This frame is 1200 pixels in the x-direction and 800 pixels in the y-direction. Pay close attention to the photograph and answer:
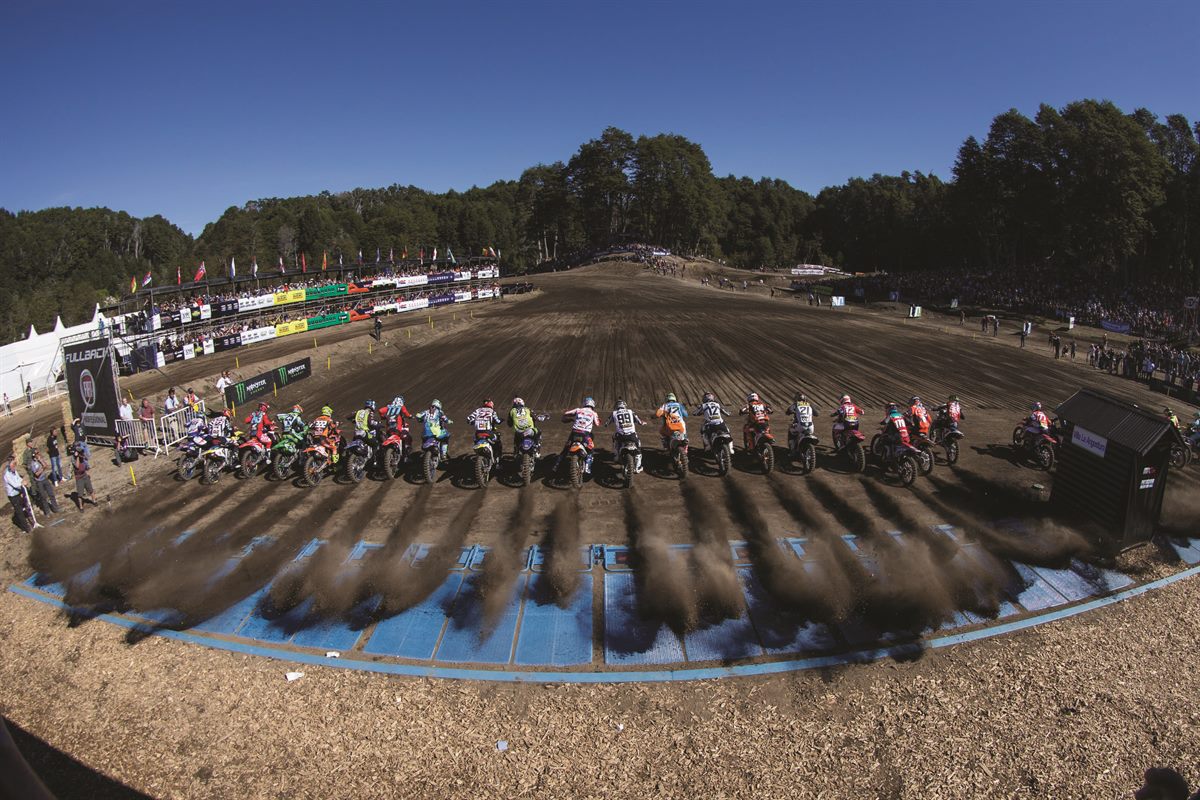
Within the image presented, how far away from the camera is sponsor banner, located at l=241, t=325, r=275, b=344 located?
115 ft

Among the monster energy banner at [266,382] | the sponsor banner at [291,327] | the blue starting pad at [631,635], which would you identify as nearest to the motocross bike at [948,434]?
the blue starting pad at [631,635]

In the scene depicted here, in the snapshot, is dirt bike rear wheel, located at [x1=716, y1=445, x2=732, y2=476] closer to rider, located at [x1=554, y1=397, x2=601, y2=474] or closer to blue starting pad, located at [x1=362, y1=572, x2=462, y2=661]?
rider, located at [x1=554, y1=397, x2=601, y2=474]

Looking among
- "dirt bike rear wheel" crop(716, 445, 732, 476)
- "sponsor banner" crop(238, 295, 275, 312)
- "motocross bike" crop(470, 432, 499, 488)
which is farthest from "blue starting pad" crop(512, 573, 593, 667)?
"sponsor banner" crop(238, 295, 275, 312)

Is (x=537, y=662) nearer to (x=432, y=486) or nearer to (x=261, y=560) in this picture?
(x=261, y=560)

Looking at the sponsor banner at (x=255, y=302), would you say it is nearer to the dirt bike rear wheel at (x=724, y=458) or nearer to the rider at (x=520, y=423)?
the rider at (x=520, y=423)

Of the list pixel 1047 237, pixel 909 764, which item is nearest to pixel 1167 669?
pixel 909 764

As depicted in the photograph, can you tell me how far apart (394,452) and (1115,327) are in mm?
46129

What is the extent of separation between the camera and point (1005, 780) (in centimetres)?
620

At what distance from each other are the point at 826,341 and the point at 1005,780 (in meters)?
26.9

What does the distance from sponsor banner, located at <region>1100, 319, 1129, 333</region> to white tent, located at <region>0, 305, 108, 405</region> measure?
5552 centimetres

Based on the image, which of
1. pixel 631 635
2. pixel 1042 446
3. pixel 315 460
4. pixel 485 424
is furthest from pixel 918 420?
pixel 315 460

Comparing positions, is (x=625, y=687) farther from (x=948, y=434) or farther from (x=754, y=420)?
(x=948, y=434)

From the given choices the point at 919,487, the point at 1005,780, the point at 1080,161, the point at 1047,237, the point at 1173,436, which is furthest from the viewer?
the point at 1047,237

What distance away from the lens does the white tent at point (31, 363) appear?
27.4 metres
